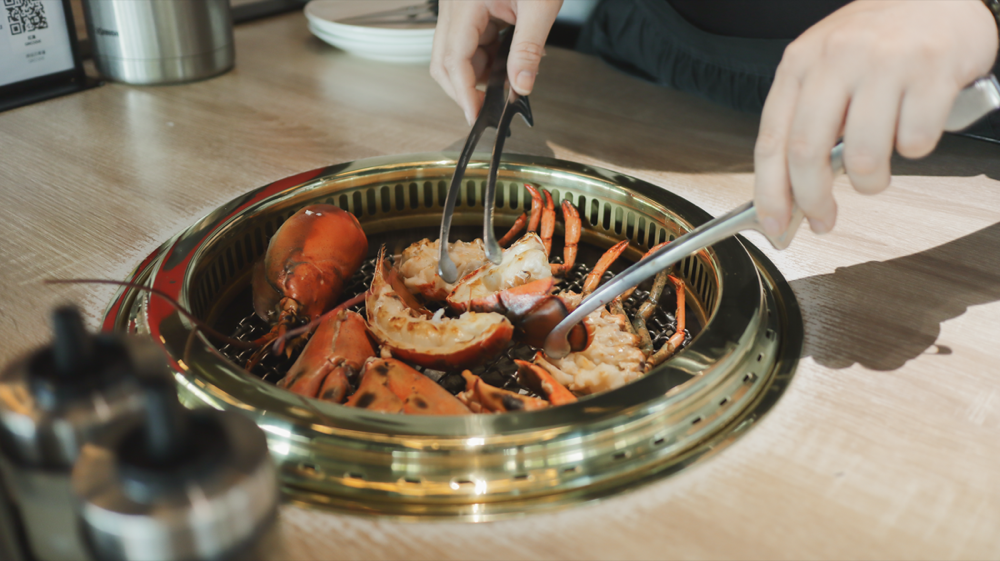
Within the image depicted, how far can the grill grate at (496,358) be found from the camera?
3.12ft

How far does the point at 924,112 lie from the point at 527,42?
2.03 ft

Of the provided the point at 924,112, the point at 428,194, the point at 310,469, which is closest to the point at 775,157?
the point at 924,112

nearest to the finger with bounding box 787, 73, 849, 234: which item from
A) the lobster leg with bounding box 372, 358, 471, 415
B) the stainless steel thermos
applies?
the lobster leg with bounding box 372, 358, 471, 415

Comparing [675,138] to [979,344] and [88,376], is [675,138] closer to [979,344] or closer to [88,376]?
[979,344]

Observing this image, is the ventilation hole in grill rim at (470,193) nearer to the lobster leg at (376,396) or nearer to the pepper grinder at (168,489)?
the lobster leg at (376,396)

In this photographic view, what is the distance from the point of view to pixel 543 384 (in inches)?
33.1

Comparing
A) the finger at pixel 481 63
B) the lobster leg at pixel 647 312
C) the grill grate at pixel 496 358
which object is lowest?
the grill grate at pixel 496 358

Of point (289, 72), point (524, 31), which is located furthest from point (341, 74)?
point (524, 31)

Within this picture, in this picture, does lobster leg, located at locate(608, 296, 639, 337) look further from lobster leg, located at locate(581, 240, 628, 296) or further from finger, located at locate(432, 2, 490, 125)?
finger, located at locate(432, 2, 490, 125)

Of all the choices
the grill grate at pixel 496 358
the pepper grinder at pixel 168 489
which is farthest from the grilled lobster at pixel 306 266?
the pepper grinder at pixel 168 489

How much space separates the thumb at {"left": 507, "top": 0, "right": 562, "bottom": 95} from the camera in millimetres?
1121

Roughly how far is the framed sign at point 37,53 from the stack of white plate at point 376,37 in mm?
608

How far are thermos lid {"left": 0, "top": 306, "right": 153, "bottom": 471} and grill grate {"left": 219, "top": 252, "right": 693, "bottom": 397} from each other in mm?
452

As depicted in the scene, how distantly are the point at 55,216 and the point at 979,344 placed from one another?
141 cm
